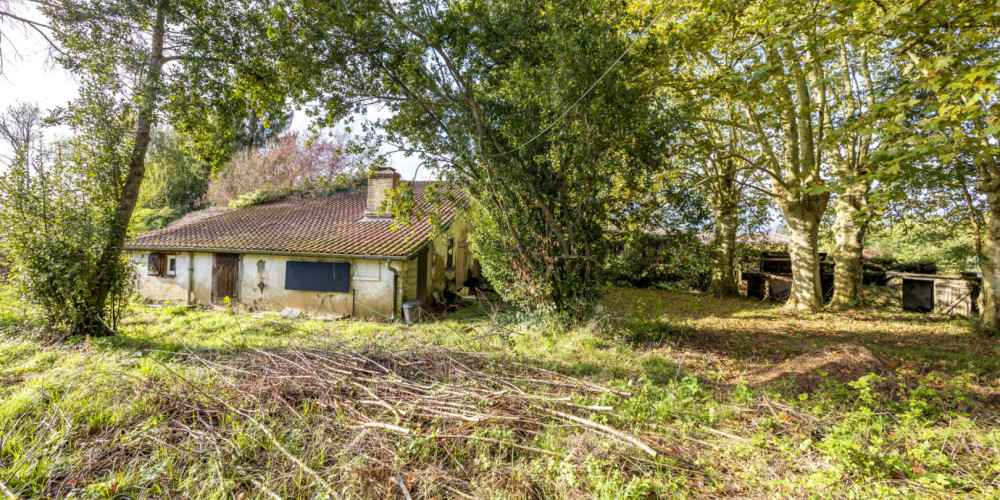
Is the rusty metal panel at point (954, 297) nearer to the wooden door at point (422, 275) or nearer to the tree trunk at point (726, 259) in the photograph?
the tree trunk at point (726, 259)

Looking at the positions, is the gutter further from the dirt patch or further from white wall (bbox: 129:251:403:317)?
→ the dirt patch

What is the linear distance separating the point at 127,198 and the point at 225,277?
546 cm

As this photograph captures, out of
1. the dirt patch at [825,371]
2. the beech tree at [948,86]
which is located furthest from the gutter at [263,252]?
the beech tree at [948,86]

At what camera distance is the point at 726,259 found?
16922 mm

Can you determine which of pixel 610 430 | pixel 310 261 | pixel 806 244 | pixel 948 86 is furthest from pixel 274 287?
pixel 806 244

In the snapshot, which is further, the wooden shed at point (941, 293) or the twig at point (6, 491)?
the wooden shed at point (941, 293)

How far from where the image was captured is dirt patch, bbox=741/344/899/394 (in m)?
4.90

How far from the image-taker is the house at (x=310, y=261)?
1195cm

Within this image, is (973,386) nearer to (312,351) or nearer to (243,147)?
(312,351)

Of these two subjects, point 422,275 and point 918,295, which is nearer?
point 422,275

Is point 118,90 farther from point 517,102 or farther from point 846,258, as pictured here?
point 846,258

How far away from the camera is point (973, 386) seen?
4.97 meters

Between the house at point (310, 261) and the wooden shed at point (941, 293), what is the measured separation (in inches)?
647

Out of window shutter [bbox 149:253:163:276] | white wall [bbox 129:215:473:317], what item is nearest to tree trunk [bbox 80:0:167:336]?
white wall [bbox 129:215:473:317]
